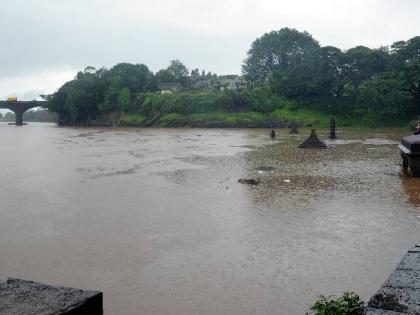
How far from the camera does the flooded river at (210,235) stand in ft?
19.3

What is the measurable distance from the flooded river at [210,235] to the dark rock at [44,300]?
2.36 meters

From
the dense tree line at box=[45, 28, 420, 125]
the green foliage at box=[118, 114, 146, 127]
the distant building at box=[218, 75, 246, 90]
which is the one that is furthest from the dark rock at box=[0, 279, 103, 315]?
the distant building at box=[218, 75, 246, 90]

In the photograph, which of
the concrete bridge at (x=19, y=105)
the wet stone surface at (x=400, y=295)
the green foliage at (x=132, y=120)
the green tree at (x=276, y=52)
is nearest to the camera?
the wet stone surface at (x=400, y=295)

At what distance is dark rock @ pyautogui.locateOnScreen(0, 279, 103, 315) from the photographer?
2.82m

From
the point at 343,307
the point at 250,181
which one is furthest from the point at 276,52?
the point at 343,307

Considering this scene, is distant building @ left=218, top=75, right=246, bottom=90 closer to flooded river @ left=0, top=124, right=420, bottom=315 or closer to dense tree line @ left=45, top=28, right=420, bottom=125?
dense tree line @ left=45, top=28, right=420, bottom=125

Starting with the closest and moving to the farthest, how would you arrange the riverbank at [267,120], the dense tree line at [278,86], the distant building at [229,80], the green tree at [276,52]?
the dense tree line at [278,86]
the riverbank at [267,120]
the green tree at [276,52]
the distant building at [229,80]

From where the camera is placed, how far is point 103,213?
1043 centimetres

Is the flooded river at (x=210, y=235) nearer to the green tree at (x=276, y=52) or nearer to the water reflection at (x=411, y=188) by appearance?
the water reflection at (x=411, y=188)

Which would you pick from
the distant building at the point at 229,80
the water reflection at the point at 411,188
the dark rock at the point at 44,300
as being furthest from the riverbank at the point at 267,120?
the dark rock at the point at 44,300

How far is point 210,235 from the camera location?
336 inches

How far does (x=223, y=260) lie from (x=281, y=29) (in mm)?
86418

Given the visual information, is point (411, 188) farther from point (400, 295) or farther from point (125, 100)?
point (125, 100)

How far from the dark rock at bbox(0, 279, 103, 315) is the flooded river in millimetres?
2359
